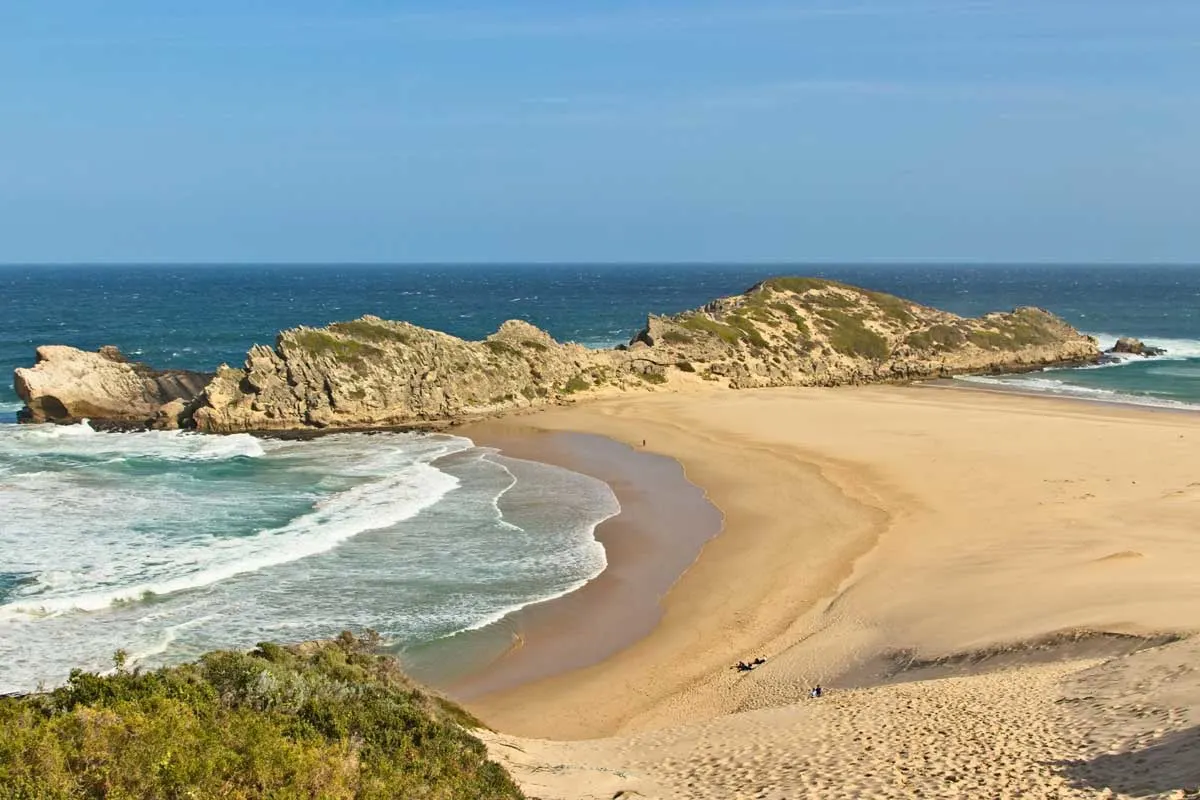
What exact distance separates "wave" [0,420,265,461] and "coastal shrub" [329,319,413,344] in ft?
30.2

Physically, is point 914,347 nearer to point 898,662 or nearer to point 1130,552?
point 1130,552

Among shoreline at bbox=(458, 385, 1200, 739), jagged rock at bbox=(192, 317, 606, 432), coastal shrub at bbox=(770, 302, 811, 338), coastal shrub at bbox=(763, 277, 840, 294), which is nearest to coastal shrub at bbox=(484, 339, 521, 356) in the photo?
jagged rock at bbox=(192, 317, 606, 432)

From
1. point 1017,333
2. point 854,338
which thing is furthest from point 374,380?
point 1017,333

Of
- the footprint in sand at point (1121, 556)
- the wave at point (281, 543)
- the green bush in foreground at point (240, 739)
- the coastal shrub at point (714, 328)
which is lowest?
the wave at point (281, 543)

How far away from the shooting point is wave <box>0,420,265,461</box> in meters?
37.8

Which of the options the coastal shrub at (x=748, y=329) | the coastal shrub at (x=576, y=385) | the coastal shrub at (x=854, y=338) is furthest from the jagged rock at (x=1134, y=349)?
the coastal shrub at (x=576, y=385)

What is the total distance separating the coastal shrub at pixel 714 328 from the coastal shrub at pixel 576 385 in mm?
11820

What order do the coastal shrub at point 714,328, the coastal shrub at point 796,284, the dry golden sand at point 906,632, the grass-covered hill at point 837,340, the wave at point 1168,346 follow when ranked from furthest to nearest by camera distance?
the coastal shrub at point 796,284 < the wave at point 1168,346 < the coastal shrub at point 714,328 < the grass-covered hill at point 837,340 < the dry golden sand at point 906,632

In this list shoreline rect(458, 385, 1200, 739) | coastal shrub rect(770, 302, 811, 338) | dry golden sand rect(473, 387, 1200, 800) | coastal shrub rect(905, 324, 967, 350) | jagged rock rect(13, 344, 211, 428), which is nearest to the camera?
dry golden sand rect(473, 387, 1200, 800)

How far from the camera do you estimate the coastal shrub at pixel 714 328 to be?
2512 inches

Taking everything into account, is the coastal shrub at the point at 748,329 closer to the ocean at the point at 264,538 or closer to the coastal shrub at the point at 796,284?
the coastal shrub at the point at 796,284

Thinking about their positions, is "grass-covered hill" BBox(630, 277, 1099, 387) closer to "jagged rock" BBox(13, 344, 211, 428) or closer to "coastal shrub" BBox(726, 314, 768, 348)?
"coastal shrub" BBox(726, 314, 768, 348)

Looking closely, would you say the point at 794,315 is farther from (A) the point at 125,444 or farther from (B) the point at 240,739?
(B) the point at 240,739

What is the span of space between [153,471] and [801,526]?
886 inches
